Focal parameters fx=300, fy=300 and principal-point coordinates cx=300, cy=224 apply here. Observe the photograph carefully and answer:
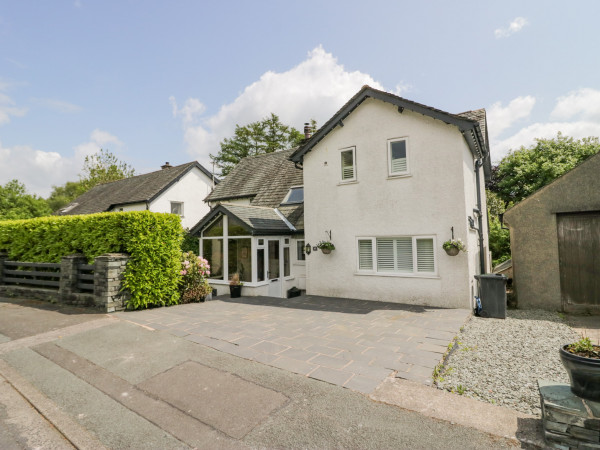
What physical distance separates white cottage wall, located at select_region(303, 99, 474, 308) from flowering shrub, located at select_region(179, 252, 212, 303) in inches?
153

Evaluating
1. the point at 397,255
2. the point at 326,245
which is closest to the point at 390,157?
the point at 397,255

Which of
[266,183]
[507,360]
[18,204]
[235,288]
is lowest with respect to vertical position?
[507,360]

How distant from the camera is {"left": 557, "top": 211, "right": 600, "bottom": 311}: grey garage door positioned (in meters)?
8.51

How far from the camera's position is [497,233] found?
1736 centimetres

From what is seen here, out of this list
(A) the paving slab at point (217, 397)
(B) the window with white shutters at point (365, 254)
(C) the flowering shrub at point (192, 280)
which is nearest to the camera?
(A) the paving slab at point (217, 397)

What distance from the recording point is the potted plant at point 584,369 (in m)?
2.88

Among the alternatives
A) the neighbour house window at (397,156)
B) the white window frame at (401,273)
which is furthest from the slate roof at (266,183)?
the neighbour house window at (397,156)

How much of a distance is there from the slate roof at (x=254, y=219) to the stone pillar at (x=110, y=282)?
413 cm

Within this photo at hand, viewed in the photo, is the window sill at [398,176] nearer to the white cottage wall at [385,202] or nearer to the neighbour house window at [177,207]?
the white cottage wall at [385,202]

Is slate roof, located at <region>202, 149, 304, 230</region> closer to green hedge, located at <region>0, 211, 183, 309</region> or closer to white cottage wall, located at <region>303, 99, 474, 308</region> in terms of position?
white cottage wall, located at <region>303, 99, 474, 308</region>

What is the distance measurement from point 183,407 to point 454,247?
7.95m

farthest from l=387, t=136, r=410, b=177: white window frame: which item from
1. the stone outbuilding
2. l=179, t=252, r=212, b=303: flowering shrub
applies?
l=179, t=252, r=212, b=303: flowering shrub

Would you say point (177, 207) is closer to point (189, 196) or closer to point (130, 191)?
point (189, 196)

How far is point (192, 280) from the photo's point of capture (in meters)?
10.4
